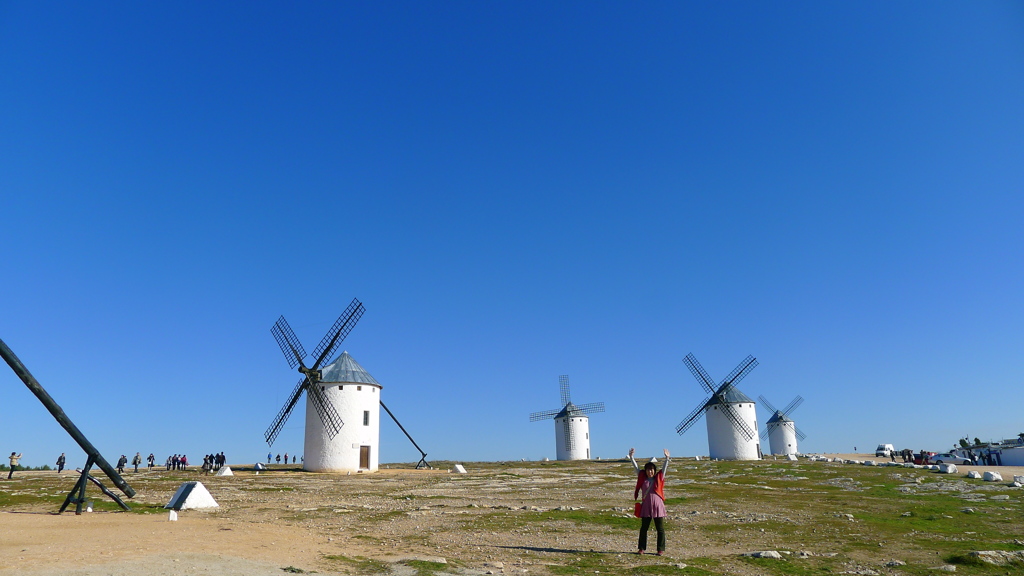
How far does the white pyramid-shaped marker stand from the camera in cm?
1956

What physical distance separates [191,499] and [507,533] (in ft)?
36.0

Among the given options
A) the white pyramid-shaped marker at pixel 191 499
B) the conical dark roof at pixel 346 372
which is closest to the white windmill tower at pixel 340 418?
the conical dark roof at pixel 346 372

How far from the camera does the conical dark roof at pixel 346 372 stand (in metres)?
50.4

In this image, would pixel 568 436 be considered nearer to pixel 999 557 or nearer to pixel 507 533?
pixel 507 533

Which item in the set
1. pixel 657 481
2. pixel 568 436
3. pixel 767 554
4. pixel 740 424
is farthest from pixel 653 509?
pixel 568 436

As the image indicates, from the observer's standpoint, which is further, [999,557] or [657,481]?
[657,481]

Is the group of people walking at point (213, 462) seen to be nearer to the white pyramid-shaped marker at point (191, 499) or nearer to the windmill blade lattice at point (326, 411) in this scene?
the windmill blade lattice at point (326, 411)

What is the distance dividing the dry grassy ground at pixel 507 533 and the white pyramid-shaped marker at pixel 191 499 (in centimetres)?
66

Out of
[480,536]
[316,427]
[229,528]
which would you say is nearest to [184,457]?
[316,427]

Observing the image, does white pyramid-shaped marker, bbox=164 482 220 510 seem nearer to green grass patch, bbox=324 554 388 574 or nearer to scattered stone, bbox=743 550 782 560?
green grass patch, bbox=324 554 388 574

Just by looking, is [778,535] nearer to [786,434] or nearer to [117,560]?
[117,560]

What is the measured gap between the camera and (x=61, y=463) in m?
48.5

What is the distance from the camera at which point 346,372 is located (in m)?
51.2

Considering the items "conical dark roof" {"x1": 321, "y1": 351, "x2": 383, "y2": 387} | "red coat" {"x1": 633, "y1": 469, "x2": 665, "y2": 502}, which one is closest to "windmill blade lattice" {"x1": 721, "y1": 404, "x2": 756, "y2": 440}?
"conical dark roof" {"x1": 321, "y1": 351, "x2": 383, "y2": 387}
